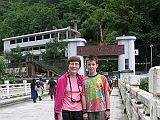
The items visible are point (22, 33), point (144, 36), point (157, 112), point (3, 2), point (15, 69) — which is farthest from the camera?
point (3, 2)

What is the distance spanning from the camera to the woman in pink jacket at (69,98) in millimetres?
5293

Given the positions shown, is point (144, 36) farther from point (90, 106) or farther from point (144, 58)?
point (90, 106)

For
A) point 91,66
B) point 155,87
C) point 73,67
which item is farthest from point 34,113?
point 155,87

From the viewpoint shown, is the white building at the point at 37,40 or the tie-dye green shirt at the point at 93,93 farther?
the white building at the point at 37,40

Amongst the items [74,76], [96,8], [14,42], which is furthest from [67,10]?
[74,76]

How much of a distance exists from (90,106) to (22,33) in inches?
3128

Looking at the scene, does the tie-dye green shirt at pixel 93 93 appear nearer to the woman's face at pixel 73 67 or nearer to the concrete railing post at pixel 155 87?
the woman's face at pixel 73 67

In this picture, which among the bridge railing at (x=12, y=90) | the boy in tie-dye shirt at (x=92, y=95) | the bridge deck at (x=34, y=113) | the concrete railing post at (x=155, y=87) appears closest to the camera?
the concrete railing post at (x=155, y=87)

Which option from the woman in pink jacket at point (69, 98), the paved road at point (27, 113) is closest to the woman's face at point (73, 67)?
the woman in pink jacket at point (69, 98)

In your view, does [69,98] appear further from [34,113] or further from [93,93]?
[34,113]

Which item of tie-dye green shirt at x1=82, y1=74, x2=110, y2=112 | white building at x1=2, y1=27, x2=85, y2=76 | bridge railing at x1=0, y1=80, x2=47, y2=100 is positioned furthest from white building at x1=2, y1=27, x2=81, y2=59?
tie-dye green shirt at x1=82, y1=74, x2=110, y2=112

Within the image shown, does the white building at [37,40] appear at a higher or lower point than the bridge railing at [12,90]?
higher

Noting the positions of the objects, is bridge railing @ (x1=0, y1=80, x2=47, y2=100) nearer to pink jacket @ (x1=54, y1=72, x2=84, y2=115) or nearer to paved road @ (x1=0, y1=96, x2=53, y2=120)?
paved road @ (x1=0, y1=96, x2=53, y2=120)

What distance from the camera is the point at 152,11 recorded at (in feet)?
212
